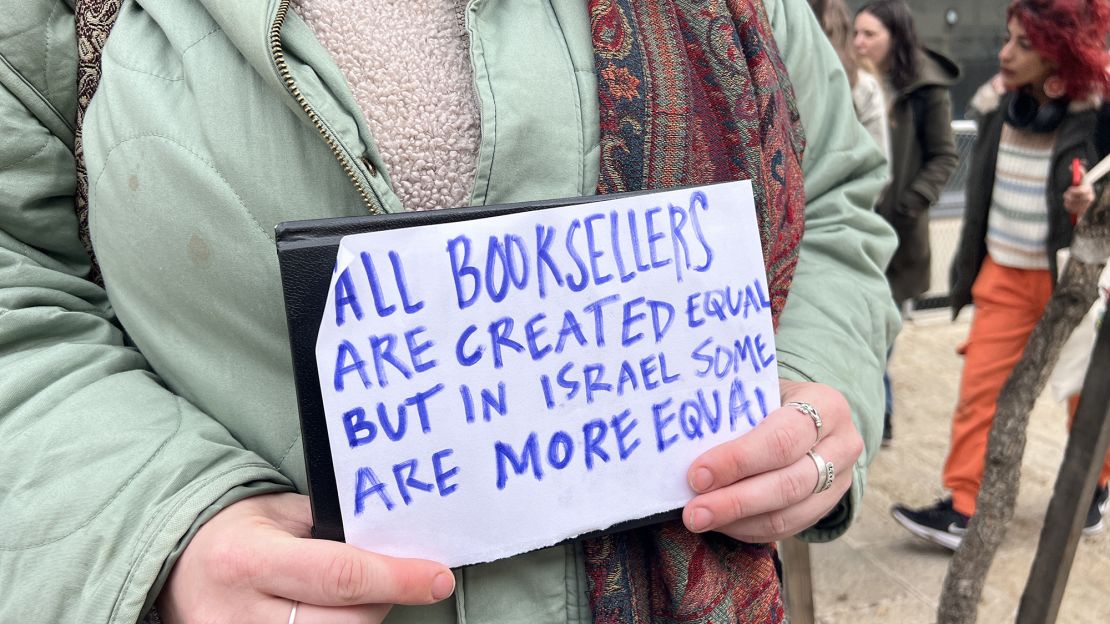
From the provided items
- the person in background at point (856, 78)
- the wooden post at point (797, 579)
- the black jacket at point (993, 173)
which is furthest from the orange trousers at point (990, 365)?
the wooden post at point (797, 579)

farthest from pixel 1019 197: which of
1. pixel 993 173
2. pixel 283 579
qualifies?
pixel 283 579

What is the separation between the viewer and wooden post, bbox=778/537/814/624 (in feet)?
5.76

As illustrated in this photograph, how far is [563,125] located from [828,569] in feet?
9.06

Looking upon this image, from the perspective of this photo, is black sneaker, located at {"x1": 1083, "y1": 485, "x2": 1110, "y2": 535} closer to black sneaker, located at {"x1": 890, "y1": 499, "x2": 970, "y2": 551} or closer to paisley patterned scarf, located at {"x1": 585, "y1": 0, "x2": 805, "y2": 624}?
black sneaker, located at {"x1": 890, "y1": 499, "x2": 970, "y2": 551}

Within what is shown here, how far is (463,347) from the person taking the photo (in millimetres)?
714

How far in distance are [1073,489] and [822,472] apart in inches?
55.5

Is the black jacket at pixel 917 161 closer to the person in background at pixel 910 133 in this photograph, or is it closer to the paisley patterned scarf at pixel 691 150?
the person in background at pixel 910 133

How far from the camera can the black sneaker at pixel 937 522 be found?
10.5ft

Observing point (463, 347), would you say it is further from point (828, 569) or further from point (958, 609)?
point (828, 569)

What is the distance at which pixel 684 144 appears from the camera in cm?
85

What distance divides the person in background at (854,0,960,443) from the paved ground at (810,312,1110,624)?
0.27 metres

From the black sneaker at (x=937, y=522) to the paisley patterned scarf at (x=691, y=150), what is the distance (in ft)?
8.56

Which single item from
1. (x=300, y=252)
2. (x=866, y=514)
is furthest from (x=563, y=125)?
(x=866, y=514)

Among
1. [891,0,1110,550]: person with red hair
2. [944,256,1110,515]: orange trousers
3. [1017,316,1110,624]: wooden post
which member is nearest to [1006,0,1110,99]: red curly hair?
[891,0,1110,550]: person with red hair
